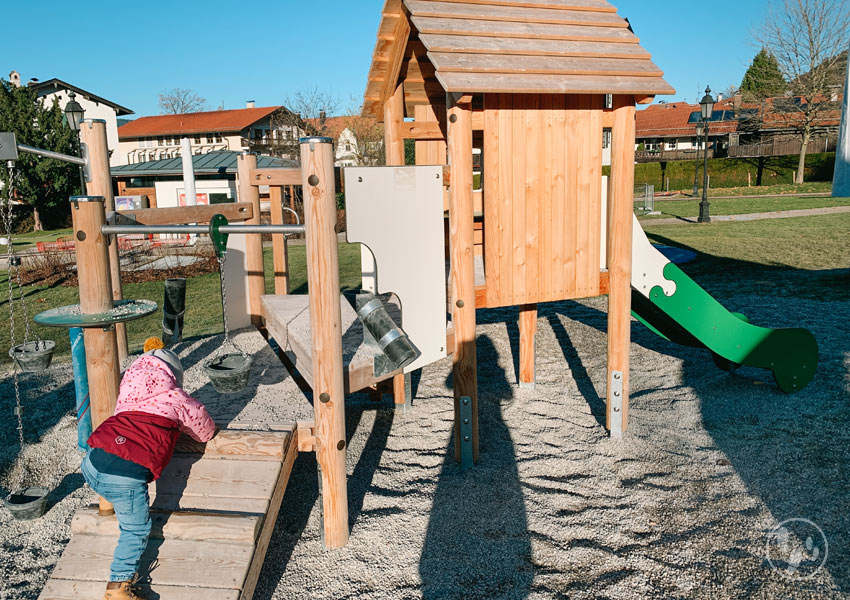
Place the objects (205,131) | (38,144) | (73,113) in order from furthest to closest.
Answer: (205,131) → (38,144) → (73,113)

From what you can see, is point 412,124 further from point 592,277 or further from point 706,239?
point 706,239

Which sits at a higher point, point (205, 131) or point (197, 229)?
point (205, 131)

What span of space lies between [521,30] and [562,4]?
57 centimetres

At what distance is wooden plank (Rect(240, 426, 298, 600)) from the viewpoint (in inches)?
128

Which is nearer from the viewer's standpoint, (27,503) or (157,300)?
(27,503)

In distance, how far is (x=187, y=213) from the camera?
5.04m

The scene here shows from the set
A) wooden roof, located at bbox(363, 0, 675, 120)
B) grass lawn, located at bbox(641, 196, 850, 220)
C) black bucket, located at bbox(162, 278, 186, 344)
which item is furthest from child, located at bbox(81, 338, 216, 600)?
grass lawn, located at bbox(641, 196, 850, 220)

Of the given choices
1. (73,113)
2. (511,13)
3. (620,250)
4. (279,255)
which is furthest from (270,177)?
(73,113)

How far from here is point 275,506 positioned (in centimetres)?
363

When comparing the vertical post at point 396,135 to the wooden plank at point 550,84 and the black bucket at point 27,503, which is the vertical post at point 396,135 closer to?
the wooden plank at point 550,84

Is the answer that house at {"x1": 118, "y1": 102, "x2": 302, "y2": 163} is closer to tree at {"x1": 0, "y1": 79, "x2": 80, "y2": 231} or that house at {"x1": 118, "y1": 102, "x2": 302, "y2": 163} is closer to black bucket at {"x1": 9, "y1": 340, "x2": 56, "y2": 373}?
tree at {"x1": 0, "y1": 79, "x2": 80, "y2": 231}

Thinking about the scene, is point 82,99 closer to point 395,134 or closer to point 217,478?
point 395,134

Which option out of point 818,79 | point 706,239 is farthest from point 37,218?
point 818,79

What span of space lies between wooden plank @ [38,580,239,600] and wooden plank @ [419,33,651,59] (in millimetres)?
3394
